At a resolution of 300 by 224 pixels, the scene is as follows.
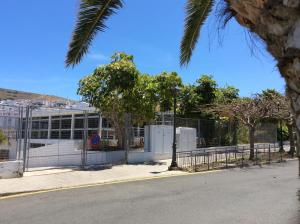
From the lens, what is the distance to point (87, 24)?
21.7 feet

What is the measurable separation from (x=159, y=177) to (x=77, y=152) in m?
5.66

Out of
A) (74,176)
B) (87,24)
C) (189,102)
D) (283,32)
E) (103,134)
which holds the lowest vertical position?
(74,176)

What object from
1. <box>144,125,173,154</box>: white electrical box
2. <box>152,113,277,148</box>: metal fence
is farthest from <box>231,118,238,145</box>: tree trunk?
<box>144,125,173,154</box>: white electrical box

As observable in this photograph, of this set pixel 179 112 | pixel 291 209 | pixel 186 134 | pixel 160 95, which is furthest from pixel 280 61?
pixel 179 112

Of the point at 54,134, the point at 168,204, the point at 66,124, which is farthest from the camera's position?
the point at 66,124

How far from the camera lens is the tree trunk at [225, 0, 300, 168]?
2.88 metres

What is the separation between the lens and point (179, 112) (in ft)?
112

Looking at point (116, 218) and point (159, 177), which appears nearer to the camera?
point (116, 218)

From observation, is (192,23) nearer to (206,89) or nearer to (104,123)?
(104,123)

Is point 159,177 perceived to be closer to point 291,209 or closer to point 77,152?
point 77,152

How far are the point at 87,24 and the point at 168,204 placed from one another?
607 cm

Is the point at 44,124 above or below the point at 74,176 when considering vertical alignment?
above

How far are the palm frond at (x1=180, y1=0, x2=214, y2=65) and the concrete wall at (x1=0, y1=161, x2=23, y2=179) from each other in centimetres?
1008

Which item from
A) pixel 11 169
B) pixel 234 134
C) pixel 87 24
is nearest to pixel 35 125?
pixel 234 134
